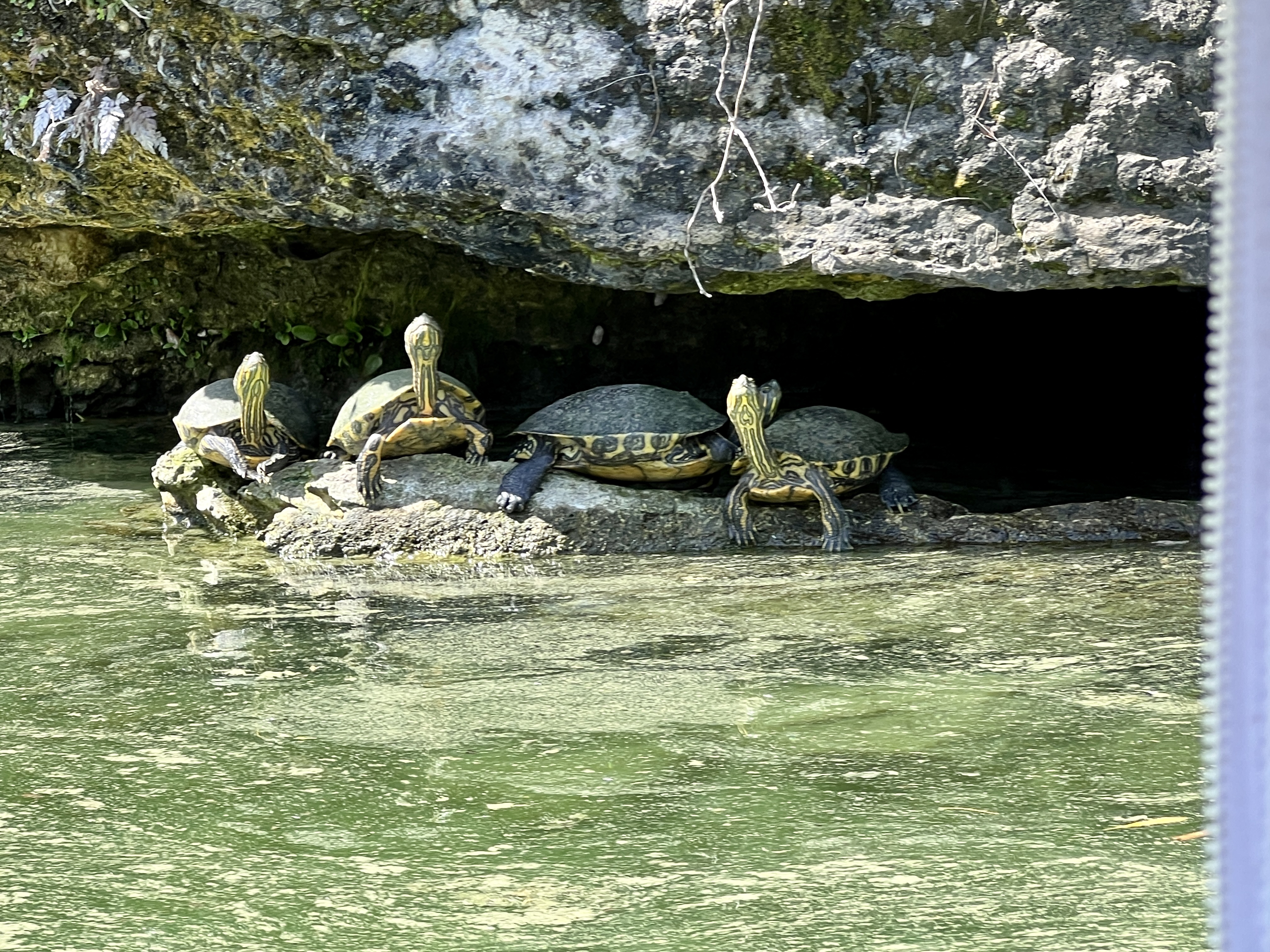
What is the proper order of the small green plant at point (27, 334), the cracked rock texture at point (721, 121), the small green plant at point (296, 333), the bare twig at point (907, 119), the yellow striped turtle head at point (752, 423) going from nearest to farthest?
the cracked rock texture at point (721, 121) < the bare twig at point (907, 119) < the yellow striped turtle head at point (752, 423) < the small green plant at point (296, 333) < the small green plant at point (27, 334)

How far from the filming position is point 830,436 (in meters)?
5.61

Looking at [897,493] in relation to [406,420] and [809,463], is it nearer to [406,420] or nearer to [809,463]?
[809,463]

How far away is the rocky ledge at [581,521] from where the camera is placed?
5301 millimetres

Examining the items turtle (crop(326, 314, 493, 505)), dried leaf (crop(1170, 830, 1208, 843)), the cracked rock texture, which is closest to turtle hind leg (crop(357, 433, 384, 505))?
turtle (crop(326, 314, 493, 505))

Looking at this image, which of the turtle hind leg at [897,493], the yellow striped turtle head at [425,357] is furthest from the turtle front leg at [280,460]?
the turtle hind leg at [897,493]

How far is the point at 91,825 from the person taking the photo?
2.59m

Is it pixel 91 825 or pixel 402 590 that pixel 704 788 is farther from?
pixel 402 590

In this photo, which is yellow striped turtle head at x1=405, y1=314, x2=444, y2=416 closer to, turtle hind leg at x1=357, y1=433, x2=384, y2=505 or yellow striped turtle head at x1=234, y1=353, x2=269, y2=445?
turtle hind leg at x1=357, y1=433, x2=384, y2=505

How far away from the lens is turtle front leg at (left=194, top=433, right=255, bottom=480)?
590 centimetres

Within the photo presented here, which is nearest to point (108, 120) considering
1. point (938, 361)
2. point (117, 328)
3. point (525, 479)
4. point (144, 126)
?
point (144, 126)

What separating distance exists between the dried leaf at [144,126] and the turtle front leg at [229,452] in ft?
4.05

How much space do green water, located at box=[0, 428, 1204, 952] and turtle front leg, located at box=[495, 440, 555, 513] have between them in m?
0.60

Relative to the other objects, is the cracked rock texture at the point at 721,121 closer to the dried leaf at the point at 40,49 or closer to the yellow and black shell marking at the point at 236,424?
the dried leaf at the point at 40,49

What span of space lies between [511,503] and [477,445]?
54 centimetres
